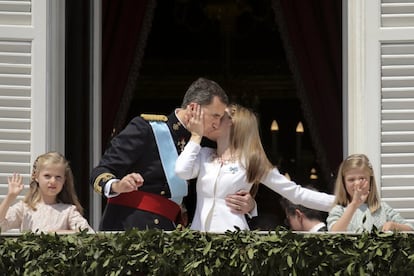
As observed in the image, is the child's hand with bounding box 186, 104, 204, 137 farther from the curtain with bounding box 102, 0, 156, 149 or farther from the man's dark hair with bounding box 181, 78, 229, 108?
the curtain with bounding box 102, 0, 156, 149

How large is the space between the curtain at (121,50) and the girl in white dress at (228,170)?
113 inches

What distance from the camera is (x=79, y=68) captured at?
20.4 ft

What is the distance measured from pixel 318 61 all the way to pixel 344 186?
3179mm

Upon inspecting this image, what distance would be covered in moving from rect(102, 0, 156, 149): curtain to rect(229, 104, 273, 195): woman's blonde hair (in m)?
2.86

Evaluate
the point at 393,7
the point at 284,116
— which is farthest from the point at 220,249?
the point at 284,116

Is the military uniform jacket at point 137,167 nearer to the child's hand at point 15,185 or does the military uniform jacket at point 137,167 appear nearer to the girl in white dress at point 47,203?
the girl in white dress at point 47,203

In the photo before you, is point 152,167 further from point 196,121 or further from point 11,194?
point 11,194

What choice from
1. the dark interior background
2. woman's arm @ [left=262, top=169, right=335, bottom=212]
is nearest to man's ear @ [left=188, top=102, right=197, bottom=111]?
woman's arm @ [left=262, top=169, right=335, bottom=212]

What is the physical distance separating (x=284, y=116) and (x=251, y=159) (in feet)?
19.8

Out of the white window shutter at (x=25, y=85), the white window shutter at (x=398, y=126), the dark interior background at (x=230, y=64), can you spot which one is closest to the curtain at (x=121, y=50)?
the dark interior background at (x=230, y=64)

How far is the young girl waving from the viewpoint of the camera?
5.17m

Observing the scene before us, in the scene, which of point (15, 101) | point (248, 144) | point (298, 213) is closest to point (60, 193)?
point (15, 101)

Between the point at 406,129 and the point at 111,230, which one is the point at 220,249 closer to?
the point at 111,230

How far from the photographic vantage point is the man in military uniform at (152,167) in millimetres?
5191
